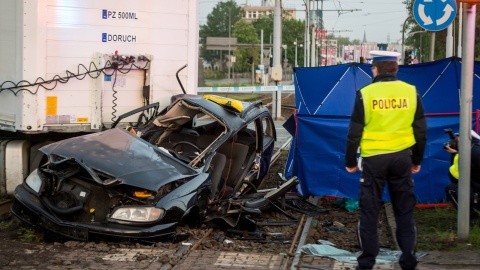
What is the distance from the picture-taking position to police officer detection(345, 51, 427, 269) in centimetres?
599

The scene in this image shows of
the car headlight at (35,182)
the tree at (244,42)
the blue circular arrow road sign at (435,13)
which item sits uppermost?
the tree at (244,42)

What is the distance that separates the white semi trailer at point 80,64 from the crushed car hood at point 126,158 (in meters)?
1.85

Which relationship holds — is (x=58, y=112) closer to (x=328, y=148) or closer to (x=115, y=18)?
(x=115, y=18)

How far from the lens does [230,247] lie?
800 cm

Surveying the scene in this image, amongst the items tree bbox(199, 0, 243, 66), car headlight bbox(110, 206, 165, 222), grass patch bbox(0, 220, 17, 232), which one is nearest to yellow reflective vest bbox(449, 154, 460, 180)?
car headlight bbox(110, 206, 165, 222)

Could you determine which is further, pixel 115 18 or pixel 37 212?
pixel 115 18

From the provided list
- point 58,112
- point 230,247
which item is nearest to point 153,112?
point 58,112

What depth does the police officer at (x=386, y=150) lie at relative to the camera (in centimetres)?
599

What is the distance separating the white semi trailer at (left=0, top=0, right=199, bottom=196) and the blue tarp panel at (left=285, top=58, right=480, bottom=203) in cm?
202

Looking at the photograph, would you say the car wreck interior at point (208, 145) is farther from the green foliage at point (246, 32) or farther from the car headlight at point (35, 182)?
the green foliage at point (246, 32)

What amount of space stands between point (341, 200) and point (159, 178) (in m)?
4.11

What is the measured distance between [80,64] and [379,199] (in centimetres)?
587

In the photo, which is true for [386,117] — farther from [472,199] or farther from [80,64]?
[80,64]

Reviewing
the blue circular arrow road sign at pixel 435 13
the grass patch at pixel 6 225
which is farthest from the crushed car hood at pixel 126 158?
the blue circular arrow road sign at pixel 435 13
